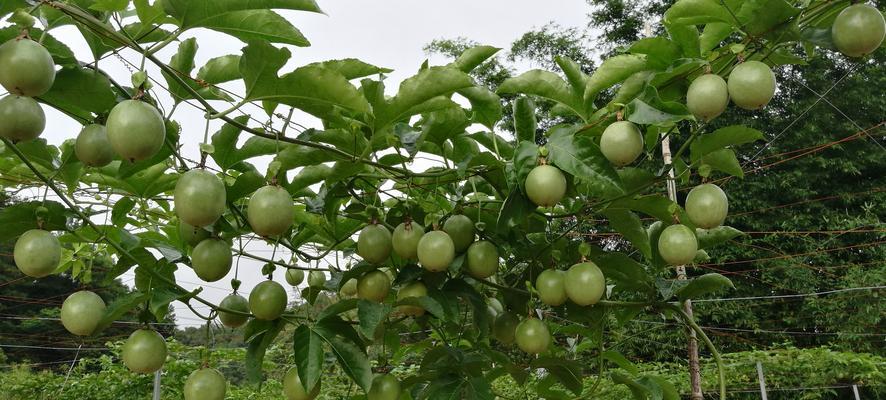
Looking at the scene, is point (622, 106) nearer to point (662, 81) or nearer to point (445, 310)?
point (662, 81)

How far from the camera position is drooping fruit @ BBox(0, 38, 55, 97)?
679mm

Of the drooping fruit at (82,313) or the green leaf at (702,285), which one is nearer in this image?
the drooping fruit at (82,313)

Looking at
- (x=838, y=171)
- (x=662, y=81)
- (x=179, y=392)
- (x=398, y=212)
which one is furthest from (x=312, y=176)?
(x=838, y=171)

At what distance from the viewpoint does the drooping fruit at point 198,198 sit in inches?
33.2

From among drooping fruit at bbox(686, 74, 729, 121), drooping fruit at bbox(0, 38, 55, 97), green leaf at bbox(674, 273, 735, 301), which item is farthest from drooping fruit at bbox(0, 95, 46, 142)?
green leaf at bbox(674, 273, 735, 301)

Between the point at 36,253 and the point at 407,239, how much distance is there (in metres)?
0.56

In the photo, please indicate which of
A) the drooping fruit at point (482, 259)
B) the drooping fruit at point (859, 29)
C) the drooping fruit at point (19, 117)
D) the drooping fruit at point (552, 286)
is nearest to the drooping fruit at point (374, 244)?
the drooping fruit at point (482, 259)

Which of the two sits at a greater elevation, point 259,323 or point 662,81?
point 662,81

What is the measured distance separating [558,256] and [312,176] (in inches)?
18.3

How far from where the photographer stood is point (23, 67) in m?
0.68

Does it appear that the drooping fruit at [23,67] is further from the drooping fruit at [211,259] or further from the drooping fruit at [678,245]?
the drooping fruit at [678,245]

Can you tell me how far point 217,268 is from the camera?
1.07 m

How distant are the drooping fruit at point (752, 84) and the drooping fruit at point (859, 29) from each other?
84mm

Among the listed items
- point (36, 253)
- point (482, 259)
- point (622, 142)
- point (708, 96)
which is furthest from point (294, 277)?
point (708, 96)
